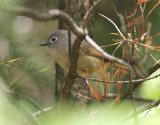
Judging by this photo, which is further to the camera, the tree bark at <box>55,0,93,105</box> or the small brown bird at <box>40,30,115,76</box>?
the tree bark at <box>55,0,93,105</box>

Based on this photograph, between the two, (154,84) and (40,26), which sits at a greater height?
(40,26)

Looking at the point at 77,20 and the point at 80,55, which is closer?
the point at 80,55

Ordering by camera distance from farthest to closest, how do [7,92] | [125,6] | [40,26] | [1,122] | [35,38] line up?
1. [40,26]
2. [35,38]
3. [125,6]
4. [7,92]
5. [1,122]

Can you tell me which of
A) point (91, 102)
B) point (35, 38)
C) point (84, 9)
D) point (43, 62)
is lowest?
point (91, 102)

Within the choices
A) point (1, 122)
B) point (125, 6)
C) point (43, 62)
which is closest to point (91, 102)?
point (43, 62)

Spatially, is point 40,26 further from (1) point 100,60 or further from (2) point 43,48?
(1) point 100,60

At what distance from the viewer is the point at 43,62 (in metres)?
5.51

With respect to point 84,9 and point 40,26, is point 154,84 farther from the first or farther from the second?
point 40,26

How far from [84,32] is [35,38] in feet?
12.5

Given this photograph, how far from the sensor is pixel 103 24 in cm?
542

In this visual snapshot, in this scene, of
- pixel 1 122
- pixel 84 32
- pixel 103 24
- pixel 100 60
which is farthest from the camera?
pixel 103 24

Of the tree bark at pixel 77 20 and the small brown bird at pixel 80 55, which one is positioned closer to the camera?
the small brown bird at pixel 80 55

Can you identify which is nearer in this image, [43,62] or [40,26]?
[43,62]

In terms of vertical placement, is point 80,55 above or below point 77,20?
below
